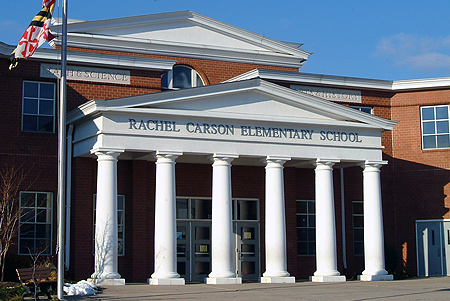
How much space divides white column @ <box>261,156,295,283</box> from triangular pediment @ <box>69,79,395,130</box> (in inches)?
71.8

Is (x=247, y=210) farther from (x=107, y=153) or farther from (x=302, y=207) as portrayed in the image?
(x=107, y=153)

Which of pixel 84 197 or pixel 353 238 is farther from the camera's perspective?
pixel 353 238

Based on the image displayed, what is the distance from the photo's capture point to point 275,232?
24.2 metres

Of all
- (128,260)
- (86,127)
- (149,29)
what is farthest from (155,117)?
(149,29)

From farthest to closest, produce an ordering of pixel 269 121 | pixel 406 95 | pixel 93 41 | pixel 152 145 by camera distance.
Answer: pixel 406 95
pixel 93 41
pixel 269 121
pixel 152 145

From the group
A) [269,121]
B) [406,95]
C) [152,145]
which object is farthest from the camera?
[406,95]

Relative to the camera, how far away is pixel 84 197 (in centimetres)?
2483

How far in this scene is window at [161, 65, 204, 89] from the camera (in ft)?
95.3

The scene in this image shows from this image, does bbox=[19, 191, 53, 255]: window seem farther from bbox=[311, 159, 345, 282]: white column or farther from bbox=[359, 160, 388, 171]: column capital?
bbox=[359, 160, 388, 171]: column capital

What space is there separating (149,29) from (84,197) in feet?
28.9

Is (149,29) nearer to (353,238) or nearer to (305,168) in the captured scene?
(305,168)

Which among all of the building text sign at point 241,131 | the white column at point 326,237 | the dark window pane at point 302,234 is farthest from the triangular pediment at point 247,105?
the dark window pane at point 302,234

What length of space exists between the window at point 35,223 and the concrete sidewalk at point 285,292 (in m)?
4.48

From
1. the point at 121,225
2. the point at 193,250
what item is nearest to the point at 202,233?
the point at 193,250
